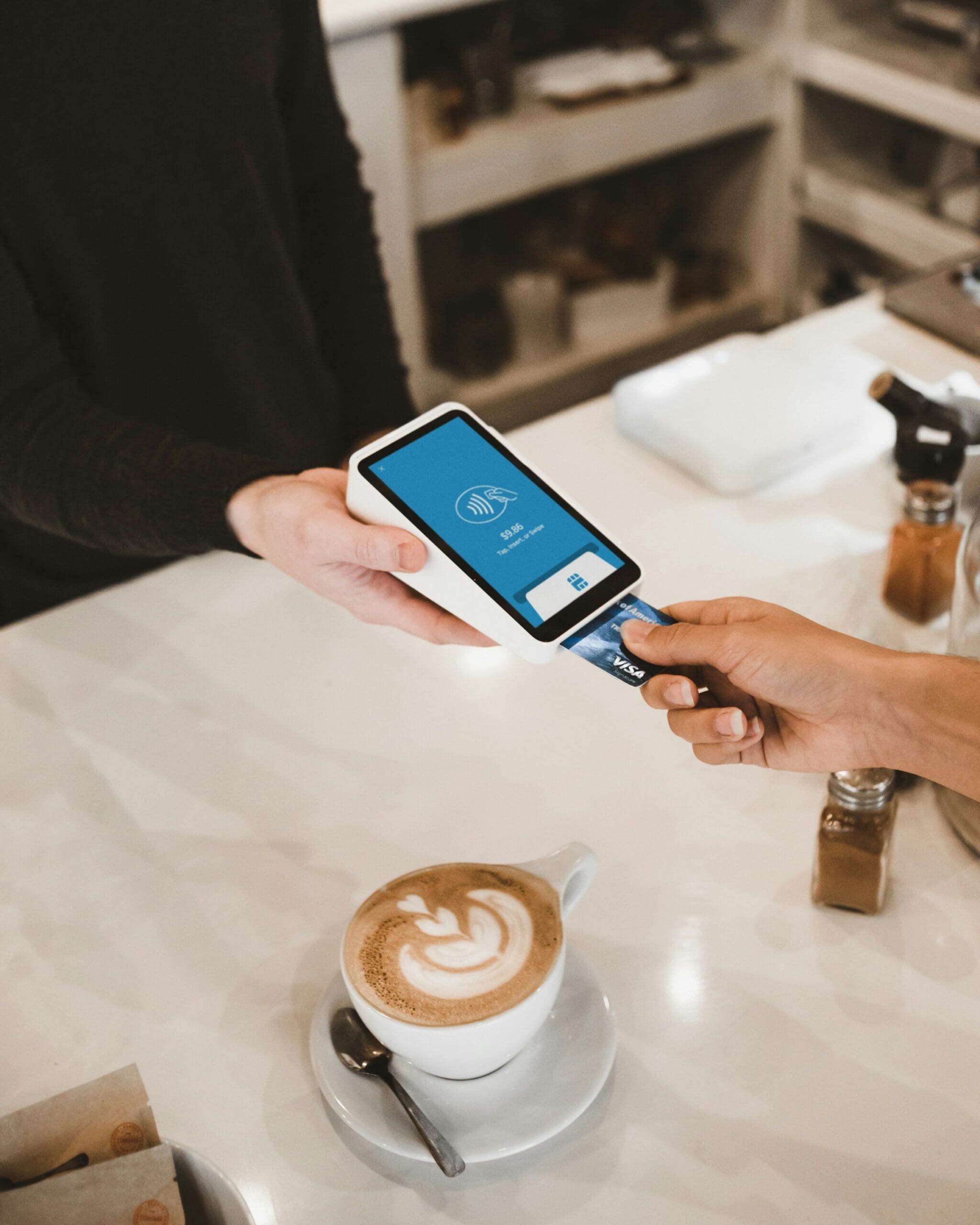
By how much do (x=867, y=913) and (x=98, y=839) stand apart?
546 millimetres

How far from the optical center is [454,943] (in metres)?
0.64

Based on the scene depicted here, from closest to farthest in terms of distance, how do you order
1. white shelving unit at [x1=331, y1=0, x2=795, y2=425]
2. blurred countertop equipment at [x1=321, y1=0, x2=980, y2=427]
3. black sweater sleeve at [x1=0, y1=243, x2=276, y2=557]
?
black sweater sleeve at [x1=0, y1=243, x2=276, y2=557]
white shelving unit at [x1=331, y1=0, x2=795, y2=425]
blurred countertop equipment at [x1=321, y1=0, x2=980, y2=427]

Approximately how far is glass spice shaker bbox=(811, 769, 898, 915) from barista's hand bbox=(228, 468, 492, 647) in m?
0.26

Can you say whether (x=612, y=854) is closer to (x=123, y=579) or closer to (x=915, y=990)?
(x=915, y=990)

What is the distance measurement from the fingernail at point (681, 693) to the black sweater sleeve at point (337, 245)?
717mm

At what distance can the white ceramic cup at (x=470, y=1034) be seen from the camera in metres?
0.59

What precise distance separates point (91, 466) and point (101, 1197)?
0.53m

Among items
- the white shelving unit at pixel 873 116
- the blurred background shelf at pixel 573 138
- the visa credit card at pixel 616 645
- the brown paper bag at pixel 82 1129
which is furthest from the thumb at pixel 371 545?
the white shelving unit at pixel 873 116

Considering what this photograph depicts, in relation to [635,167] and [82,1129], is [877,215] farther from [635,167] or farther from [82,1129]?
[82,1129]

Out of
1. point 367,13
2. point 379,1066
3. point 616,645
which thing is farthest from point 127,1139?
point 367,13

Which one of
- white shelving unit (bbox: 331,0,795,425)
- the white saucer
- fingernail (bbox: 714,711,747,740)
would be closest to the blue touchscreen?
fingernail (bbox: 714,711,747,740)

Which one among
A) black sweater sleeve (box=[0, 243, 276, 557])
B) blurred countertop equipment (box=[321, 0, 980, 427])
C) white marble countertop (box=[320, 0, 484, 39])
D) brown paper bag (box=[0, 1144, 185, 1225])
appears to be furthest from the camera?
blurred countertop equipment (box=[321, 0, 980, 427])

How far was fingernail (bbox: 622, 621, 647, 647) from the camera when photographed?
71cm

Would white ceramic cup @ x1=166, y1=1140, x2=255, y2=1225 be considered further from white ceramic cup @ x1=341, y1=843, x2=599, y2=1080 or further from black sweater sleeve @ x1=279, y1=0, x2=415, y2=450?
black sweater sleeve @ x1=279, y1=0, x2=415, y2=450
